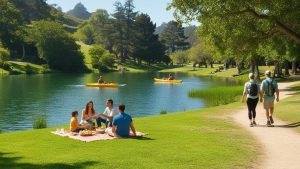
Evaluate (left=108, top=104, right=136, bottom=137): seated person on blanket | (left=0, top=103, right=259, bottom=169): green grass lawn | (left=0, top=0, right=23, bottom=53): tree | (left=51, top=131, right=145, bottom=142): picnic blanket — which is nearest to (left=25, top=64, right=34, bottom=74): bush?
(left=0, top=0, right=23, bottom=53): tree

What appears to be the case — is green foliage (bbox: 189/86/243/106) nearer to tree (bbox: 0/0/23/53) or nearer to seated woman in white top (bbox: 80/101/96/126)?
seated woman in white top (bbox: 80/101/96/126)

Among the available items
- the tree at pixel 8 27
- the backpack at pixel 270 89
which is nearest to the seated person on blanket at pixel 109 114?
the backpack at pixel 270 89

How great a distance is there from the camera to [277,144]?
14.0m

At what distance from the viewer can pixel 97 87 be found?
60.8 m

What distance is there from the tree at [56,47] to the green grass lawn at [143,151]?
103 metres

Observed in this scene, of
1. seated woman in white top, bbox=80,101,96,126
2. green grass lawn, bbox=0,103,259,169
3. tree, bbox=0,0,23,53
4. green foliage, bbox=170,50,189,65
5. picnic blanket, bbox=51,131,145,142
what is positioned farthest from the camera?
green foliage, bbox=170,50,189,65

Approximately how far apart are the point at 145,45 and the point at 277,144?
442 feet

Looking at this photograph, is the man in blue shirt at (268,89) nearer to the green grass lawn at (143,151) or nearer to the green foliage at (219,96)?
the green grass lawn at (143,151)

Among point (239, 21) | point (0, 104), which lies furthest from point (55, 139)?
point (0, 104)

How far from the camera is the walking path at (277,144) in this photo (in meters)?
11.3

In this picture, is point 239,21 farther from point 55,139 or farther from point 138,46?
point 138,46

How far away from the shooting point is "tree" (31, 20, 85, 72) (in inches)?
4557

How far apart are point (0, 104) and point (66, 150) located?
3070cm

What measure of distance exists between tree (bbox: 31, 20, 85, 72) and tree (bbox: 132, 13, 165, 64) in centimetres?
2941
